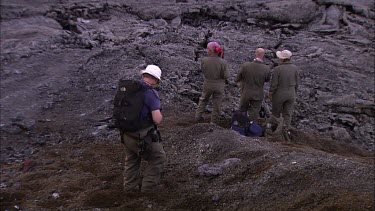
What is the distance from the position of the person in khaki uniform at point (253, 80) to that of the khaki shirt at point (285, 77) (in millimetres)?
172

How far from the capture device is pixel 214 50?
9.50 meters

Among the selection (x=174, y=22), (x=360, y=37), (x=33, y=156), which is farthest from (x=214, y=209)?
(x=360, y=37)

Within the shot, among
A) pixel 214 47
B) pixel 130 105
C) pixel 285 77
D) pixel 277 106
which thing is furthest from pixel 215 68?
pixel 130 105

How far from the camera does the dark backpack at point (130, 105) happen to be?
6.03 metres

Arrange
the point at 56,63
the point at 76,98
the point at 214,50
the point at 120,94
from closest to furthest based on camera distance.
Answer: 1. the point at 120,94
2. the point at 214,50
3. the point at 76,98
4. the point at 56,63

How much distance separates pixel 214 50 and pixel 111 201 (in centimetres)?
420

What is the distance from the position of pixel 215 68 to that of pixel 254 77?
2.63 feet

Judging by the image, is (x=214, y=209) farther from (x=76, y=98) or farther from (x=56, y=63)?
(x=56, y=63)

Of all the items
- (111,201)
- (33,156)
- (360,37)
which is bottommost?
(33,156)

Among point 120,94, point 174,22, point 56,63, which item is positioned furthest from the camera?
point 174,22

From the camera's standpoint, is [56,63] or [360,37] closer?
[56,63]

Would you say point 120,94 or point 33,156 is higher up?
point 120,94

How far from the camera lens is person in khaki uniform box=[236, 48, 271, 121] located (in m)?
9.35

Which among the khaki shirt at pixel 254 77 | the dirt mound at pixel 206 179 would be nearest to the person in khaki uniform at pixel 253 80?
the khaki shirt at pixel 254 77
